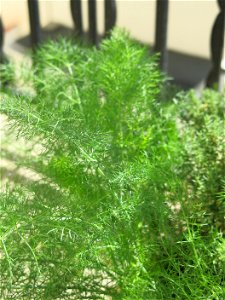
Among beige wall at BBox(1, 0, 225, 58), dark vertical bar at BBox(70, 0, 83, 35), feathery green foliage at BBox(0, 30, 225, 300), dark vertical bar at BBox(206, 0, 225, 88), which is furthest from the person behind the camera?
beige wall at BBox(1, 0, 225, 58)

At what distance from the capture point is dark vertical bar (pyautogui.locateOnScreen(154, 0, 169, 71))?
3.83 ft

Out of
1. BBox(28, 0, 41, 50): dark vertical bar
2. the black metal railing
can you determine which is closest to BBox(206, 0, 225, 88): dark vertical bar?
the black metal railing

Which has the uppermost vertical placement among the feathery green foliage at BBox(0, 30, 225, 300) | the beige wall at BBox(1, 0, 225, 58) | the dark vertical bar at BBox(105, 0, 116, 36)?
the dark vertical bar at BBox(105, 0, 116, 36)

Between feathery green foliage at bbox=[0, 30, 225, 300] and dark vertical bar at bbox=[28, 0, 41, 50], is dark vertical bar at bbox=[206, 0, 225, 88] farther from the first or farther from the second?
dark vertical bar at bbox=[28, 0, 41, 50]

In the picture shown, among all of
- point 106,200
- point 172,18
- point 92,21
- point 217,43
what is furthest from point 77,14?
point 172,18

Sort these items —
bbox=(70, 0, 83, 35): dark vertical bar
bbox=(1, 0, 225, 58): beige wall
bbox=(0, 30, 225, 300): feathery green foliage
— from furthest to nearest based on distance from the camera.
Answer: bbox=(1, 0, 225, 58): beige wall, bbox=(70, 0, 83, 35): dark vertical bar, bbox=(0, 30, 225, 300): feathery green foliage

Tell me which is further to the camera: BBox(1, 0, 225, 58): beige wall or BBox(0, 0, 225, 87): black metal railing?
BBox(1, 0, 225, 58): beige wall

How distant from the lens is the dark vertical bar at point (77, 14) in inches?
50.0

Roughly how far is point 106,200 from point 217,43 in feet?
1.60

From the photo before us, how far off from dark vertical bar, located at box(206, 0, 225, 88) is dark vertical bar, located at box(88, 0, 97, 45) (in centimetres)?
25

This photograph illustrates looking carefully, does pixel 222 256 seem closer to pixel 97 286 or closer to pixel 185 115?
pixel 97 286

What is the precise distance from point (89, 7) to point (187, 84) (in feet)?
1.57

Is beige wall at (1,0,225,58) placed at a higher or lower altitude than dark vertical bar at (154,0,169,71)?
lower

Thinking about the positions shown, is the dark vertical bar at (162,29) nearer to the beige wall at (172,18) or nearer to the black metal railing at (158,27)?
the black metal railing at (158,27)
